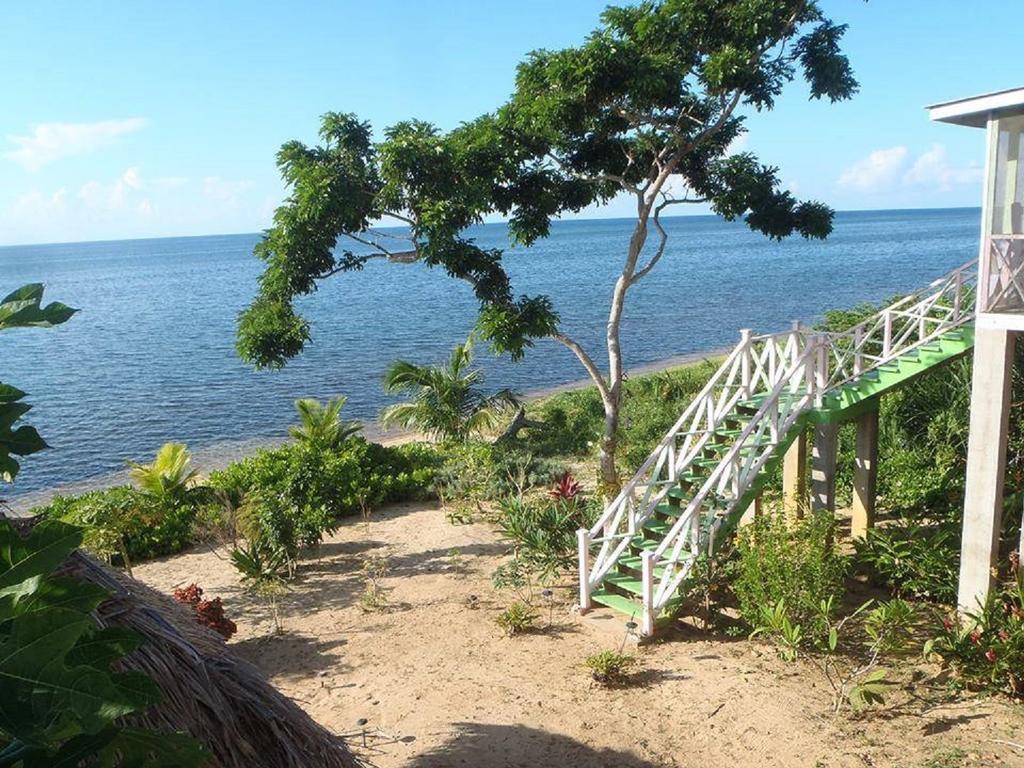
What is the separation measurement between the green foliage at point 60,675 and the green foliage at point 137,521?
11412 millimetres

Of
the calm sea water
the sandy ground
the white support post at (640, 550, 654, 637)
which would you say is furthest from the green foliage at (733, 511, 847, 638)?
the calm sea water

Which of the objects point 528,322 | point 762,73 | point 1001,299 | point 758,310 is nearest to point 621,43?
point 762,73

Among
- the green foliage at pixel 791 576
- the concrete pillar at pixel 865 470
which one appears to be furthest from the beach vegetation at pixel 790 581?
the concrete pillar at pixel 865 470

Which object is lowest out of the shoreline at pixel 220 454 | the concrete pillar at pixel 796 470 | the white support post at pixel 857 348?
the shoreline at pixel 220 454

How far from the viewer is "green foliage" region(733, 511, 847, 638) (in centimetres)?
775

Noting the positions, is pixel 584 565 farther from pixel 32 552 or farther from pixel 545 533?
pixel 32 552

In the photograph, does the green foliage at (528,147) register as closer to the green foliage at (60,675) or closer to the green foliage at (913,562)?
the green foliage at (913,562)

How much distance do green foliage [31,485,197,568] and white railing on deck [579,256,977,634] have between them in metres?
6.80

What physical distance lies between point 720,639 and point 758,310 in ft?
158

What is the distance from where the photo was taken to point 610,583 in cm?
953

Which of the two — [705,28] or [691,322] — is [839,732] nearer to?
[705,28]

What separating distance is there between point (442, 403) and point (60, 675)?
16010mm

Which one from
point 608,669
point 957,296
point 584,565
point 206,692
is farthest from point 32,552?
point 957,296

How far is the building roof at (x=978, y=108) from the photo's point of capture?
7141 millimetres
